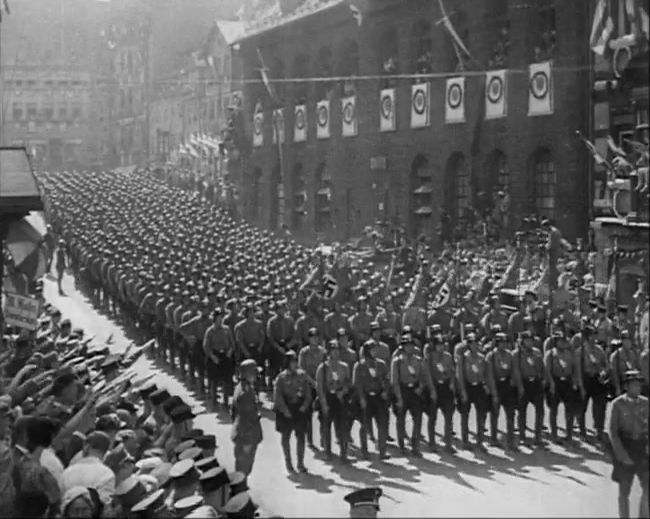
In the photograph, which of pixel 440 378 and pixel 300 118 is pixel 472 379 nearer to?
pixel 440 378

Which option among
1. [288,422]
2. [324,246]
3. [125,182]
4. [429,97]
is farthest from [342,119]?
[125,182]

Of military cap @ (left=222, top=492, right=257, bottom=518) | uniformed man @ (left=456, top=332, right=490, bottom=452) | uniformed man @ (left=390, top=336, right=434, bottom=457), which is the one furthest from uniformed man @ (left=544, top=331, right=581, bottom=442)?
military cap @ (left=222, top=492, right=257, bottom=518)

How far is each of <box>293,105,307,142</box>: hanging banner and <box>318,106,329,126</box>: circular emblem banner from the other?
19cm

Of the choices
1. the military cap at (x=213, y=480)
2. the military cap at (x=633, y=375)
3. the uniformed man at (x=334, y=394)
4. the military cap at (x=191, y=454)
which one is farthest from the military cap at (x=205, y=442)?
the military cap at (x=633, y=375)

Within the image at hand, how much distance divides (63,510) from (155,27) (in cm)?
655

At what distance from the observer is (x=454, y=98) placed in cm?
977

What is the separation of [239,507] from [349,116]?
518 centimetres

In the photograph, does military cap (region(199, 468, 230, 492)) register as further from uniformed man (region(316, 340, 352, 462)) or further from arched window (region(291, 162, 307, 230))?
arched window (region(291, 162, 307, 230))

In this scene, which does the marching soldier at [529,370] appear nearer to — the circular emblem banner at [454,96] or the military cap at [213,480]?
the circular emblem banner at [454,96]

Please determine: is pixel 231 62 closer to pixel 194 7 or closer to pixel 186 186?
pixel 194 7

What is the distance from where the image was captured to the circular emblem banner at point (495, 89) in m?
9.38

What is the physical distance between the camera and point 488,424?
34.9 ft

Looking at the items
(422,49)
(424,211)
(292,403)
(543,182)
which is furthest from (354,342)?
(422,49)

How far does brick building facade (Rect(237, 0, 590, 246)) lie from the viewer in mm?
9109
